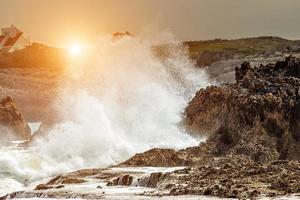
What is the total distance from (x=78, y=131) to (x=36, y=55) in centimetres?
13803

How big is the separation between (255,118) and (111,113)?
17776mm

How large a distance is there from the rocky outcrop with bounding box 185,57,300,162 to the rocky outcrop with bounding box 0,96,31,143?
1769 inches

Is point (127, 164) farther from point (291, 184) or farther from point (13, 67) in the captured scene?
point (13, 67)

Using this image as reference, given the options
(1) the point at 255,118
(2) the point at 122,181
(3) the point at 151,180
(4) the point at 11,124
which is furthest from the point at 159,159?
(4) the point at 11,124

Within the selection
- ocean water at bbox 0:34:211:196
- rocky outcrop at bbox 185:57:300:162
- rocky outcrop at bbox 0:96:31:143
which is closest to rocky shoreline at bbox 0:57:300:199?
rocky outcrop at bbox 185:57:300:162

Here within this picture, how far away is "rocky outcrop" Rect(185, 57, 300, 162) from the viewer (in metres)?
42.0

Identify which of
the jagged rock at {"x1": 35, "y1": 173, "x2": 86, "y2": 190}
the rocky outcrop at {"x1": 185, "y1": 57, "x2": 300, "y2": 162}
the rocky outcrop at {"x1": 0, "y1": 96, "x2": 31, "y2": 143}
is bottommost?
the jagged rock at {"x1": 35, "y1": 173, "x2": 86, "y2": 190}

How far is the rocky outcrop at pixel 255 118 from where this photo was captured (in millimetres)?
42031

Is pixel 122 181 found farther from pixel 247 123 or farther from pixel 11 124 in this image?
pixel 11 124

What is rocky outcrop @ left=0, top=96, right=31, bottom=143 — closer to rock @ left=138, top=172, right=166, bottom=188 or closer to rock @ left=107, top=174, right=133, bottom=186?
rock @ left=107, top=174, right=133, bottom=186

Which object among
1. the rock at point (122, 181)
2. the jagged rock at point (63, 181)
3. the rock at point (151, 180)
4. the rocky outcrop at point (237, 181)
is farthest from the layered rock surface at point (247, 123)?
the jagged rock at point (63, 181)

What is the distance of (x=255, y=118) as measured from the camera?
43.4 meters

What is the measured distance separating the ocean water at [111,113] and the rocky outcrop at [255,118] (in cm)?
257

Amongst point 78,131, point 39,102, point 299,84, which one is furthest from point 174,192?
point 39,102
